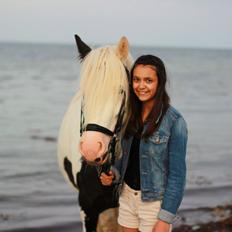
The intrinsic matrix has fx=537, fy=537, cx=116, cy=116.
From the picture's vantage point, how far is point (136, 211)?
9.75 feet

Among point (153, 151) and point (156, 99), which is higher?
point (156, 99)

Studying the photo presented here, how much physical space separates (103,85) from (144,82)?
0.73 feet

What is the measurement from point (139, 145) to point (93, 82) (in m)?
0.43

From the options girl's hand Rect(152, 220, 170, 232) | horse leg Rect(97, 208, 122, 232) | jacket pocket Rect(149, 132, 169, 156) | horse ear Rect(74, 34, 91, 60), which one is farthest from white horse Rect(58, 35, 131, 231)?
horse leg Rect(97, 208, 122, 232)

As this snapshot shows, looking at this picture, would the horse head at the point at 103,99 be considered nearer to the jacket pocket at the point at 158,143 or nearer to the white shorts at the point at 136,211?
the jacket pocket at the point at 158,143

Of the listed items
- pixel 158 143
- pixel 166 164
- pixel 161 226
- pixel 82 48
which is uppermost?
pixel 82 48

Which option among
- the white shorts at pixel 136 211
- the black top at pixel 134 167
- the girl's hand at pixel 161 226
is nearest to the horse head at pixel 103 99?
the black top at pixel 134 167

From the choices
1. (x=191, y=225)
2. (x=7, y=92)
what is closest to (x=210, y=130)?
(x=191, y=225)

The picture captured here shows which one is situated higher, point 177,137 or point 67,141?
point 177,137

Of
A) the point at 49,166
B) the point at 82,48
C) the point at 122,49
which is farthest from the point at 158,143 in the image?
the point at 49,166

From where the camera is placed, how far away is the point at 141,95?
9.27ft

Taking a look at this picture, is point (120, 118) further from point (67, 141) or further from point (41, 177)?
point (41, 177)

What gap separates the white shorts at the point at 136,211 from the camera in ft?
9.45

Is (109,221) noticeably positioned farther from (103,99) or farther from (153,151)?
(103,99)
